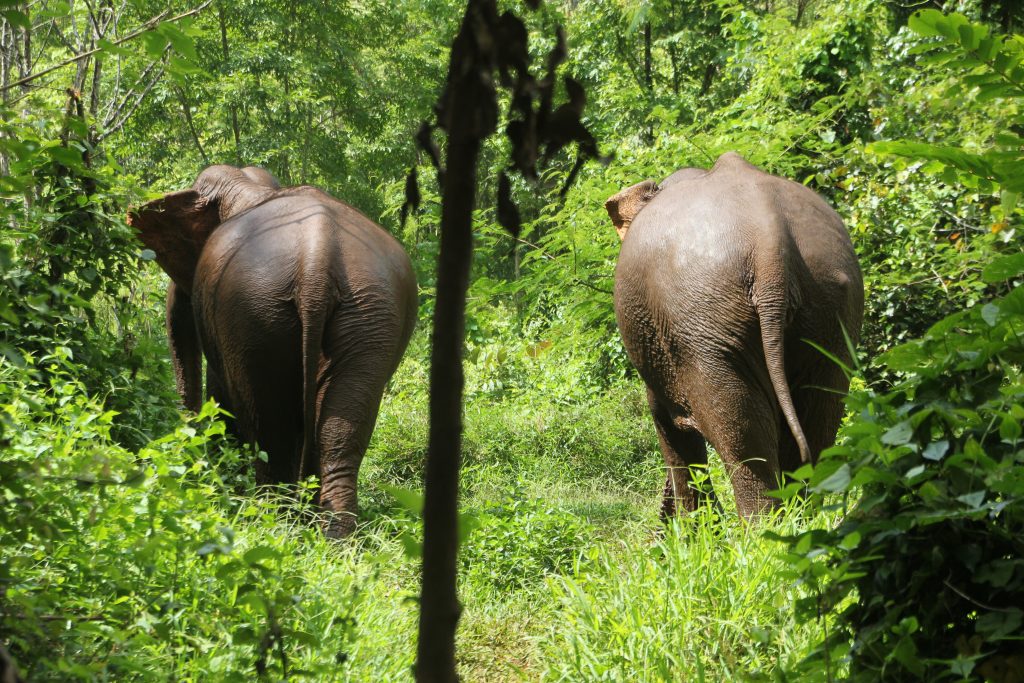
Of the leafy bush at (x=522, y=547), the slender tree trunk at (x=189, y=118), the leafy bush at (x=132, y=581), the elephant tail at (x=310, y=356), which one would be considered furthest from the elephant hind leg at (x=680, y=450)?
the slender tree trunk at (x=189, y=118)

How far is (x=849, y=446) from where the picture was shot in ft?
8.00

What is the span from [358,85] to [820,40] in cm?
1252

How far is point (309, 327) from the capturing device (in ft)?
17.9

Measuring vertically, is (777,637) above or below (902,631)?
below

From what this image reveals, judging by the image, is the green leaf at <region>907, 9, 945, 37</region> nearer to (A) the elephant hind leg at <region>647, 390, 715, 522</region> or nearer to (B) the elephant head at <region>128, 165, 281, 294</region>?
(A) the elephant hind leg at <region>647, 390, 715, 522</region>

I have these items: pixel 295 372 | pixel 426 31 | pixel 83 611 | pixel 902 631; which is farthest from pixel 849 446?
pixel 426 31

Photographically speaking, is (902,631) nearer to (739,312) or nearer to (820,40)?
(739,312)

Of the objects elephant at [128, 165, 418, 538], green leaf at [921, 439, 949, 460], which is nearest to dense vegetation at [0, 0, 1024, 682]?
green leaf at [921, 439, 949, 460]

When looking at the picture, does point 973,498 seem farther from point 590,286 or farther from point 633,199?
point 590,286

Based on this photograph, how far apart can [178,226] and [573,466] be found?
385cm

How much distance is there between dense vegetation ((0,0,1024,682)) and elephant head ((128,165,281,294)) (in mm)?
347

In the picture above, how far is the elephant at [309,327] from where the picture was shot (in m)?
5.54

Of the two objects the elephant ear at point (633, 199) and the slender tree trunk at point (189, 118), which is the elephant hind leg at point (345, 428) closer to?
the elephant ear at point (633, 199)

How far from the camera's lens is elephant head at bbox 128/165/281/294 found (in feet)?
23.3
